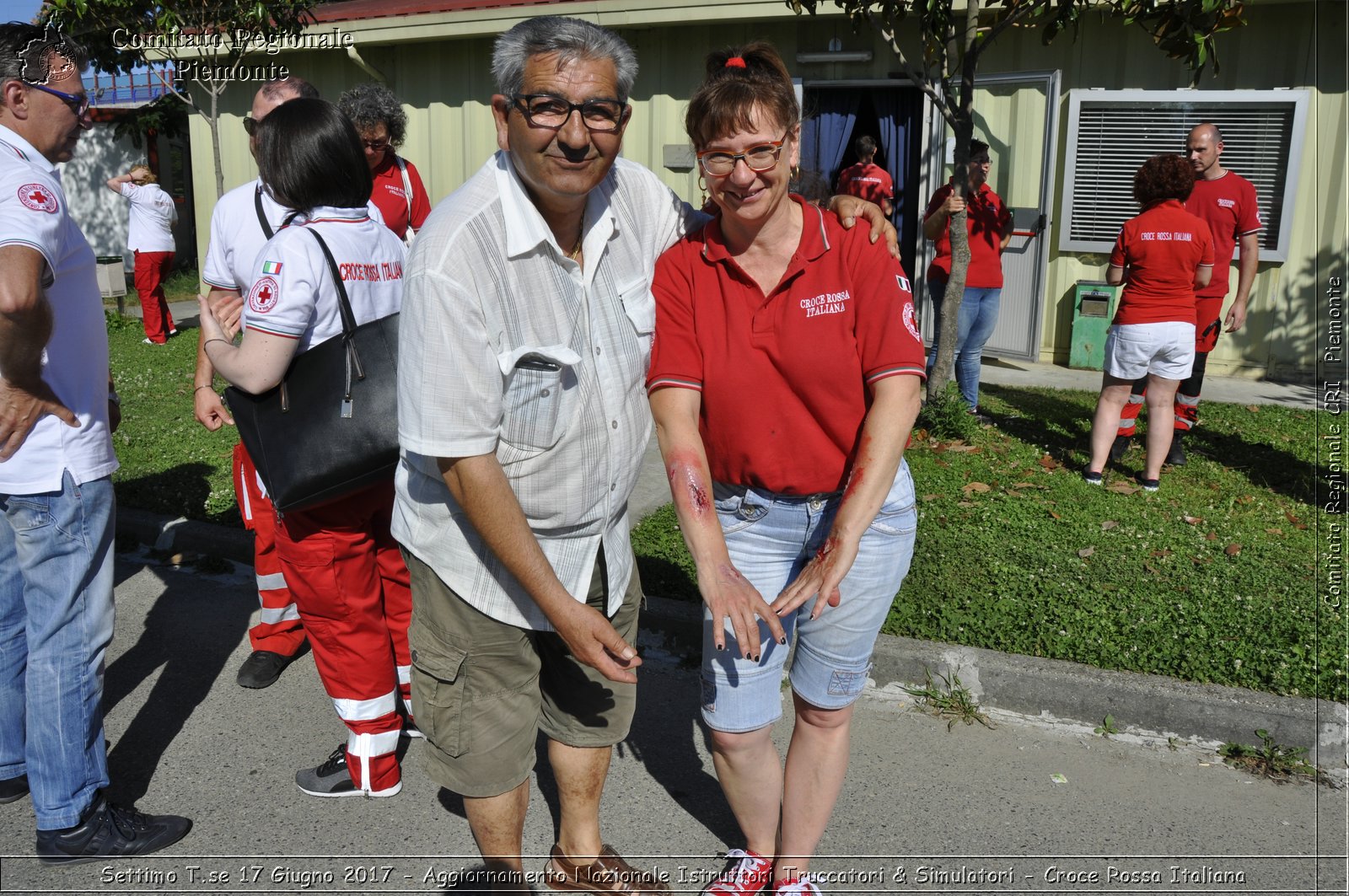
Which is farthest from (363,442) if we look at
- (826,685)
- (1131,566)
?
(1131,566)

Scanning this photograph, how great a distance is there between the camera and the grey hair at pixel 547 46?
7.29 ft

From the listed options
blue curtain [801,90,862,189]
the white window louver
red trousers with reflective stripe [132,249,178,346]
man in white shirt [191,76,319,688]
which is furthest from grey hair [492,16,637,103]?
red trousers with reflective stripe [132,249,178,346]

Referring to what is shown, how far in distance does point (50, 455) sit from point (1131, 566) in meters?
4.32

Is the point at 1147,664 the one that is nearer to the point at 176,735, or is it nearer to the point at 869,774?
the point at 869,774

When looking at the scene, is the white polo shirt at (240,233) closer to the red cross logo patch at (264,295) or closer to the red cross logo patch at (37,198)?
the red cross logo patch at (264,295)

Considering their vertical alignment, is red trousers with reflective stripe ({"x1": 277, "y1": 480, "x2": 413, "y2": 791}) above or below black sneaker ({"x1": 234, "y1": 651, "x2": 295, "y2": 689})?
above

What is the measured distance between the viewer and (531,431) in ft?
7.75

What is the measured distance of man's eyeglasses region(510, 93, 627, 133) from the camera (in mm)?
2219

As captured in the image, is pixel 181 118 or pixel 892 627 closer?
pixel 892 627

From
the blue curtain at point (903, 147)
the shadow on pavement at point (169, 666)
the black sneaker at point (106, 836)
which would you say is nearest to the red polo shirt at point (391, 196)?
the shadow on pavement at point (169, 666)

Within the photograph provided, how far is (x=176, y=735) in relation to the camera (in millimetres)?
3811

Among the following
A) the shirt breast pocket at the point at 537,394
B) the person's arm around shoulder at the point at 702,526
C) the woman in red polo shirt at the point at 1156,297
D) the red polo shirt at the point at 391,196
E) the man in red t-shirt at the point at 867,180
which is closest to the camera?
the shirt breast pocket at the point at 537,394

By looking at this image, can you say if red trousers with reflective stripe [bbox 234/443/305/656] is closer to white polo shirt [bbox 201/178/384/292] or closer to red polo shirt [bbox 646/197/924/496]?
white polo shirt [bbox 201/178/384/292]

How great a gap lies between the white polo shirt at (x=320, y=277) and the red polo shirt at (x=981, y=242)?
536 centimetres
